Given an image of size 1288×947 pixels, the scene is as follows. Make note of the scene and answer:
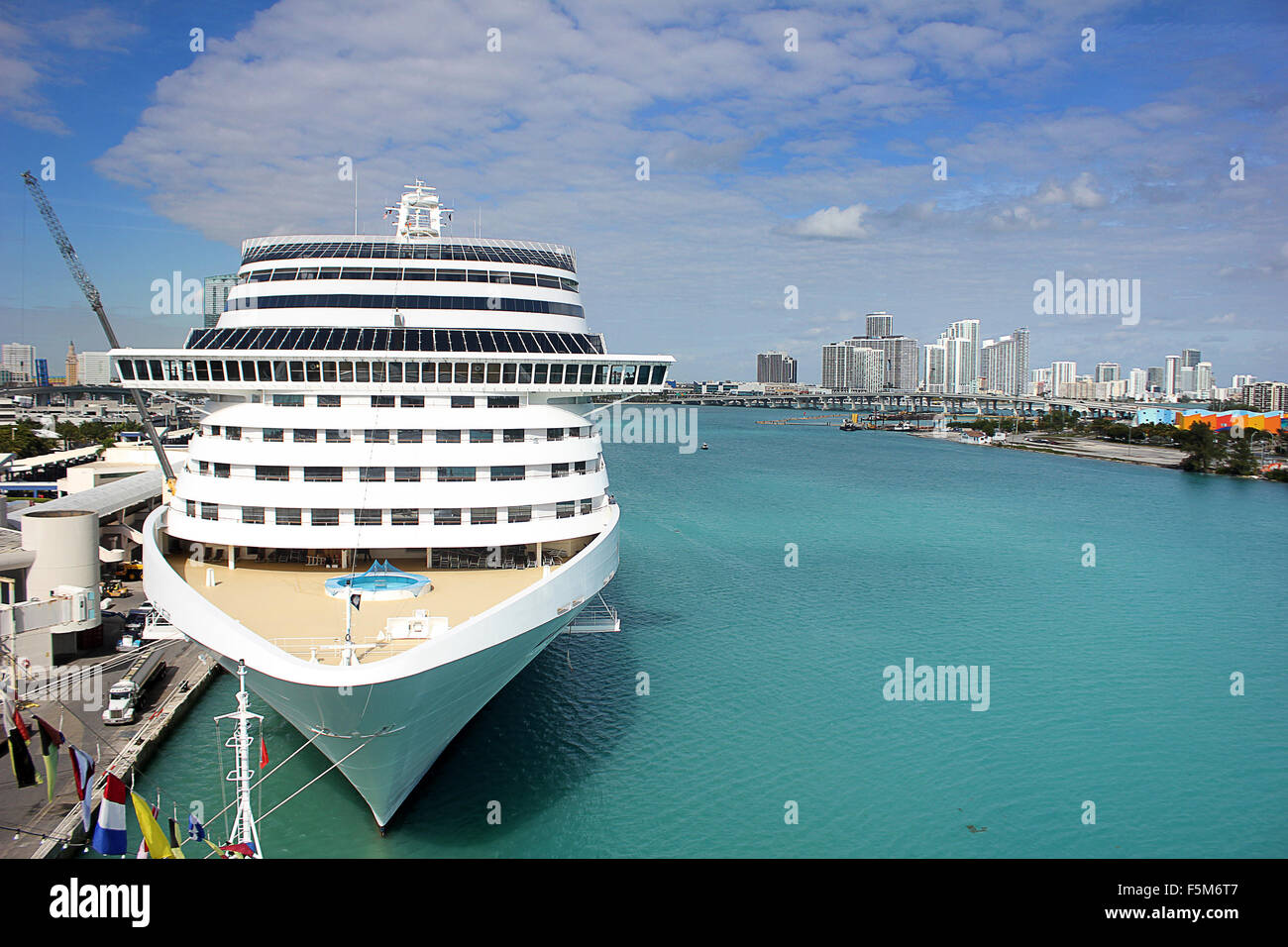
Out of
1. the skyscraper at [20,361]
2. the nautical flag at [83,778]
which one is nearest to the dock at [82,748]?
the nautical flag at [83,778]

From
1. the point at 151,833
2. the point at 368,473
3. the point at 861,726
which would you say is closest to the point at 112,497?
the point at 368,473

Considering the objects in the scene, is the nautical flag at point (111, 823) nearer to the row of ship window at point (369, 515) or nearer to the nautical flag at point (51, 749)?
the nautical flag at point (51, 749)

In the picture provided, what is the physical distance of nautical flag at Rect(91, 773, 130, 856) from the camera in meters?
8.16

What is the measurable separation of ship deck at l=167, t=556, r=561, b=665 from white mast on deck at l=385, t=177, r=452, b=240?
7.85 m

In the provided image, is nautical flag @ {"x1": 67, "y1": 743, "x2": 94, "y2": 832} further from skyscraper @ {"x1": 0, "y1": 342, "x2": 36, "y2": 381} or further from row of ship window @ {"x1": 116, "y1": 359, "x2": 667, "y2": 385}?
skyscraper @ {"x1": 0, "y1": 342, "x2": 36, "y2": 381}

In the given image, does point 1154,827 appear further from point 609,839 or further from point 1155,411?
point 1155,411

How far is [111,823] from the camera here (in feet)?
27.0

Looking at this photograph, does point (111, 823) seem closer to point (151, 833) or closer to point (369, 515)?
point (151, 833)

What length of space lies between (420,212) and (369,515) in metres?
8.18

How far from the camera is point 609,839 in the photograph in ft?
40.3

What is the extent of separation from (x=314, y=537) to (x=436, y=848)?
5164mm

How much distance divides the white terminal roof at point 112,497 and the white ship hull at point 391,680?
1239cm
